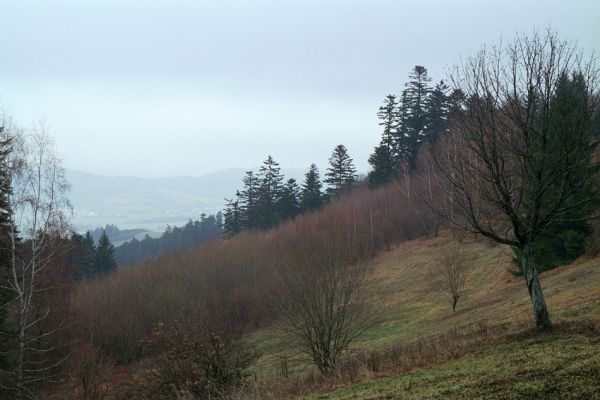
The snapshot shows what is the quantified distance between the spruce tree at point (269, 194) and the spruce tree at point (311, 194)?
4080 mm

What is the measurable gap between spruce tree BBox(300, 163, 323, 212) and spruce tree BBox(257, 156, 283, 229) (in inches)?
161

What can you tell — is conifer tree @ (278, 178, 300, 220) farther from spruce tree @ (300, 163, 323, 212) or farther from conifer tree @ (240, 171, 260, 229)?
conifer tree @ (240, 171, 260, 229)

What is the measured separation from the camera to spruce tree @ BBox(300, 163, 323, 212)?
70.9 meters

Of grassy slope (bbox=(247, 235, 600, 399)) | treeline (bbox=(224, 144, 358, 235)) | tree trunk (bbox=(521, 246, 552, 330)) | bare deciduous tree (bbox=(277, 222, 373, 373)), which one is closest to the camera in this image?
grassy slope (bbox=(247, 235, 600, 399))

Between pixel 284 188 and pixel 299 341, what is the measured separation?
56.1 m

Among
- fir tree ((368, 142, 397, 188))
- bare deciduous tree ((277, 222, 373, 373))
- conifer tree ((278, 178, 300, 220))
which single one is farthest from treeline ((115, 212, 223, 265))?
bare deciduous tree ((277, 222, 373, 373))

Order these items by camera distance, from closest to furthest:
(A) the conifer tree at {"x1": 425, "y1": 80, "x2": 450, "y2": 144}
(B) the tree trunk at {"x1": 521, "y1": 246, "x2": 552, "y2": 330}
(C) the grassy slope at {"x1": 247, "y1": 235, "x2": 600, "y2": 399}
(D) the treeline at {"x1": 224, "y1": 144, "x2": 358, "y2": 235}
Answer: (C) the grassy slope at {"x1": 247, "y1": 235, "x2": 600, "y2": 399}
(B) the tree trunk at {"x1": 521, "y1": 246, "x2": 552, "y2": 330}
(A) the conifer tree at {"x1": 425, "y1": 80, "x2": 450, "y2": 144}
(D) the treeline at {"x1": 224, "y1": 144, "x2": 358, "y2": 235}

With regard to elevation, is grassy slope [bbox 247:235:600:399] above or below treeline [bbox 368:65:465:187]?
below

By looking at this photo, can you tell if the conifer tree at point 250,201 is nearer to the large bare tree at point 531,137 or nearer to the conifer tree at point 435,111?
the conifer tree at point 435,111

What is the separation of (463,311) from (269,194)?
5074cm

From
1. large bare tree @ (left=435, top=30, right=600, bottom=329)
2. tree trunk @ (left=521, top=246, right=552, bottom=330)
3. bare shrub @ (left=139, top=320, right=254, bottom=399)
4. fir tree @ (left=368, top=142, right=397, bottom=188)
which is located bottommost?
bare shrub @ (left=139, top=320, right=254, bottom=399)

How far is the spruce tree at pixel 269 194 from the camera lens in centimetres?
6944

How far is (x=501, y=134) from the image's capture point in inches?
374

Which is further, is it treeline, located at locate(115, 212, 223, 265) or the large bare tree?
treeline, located at locate(115, 212, 223, 265)
